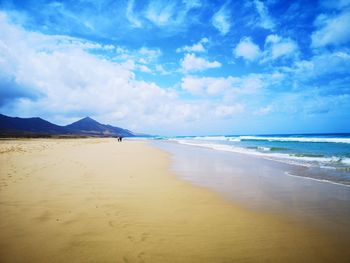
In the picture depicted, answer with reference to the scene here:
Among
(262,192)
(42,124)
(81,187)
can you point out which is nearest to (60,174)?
(81,187)

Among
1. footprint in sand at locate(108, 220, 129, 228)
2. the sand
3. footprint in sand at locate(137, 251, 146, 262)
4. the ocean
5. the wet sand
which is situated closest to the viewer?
footprint in sand at locate(137, 251, 146, 262)

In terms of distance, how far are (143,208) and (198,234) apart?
1.82 m

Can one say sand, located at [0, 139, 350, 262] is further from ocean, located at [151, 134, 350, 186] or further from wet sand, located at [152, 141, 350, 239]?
ocean, located at [151, 134, 350, 186]

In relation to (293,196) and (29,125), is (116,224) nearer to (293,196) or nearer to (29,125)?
(293,196)

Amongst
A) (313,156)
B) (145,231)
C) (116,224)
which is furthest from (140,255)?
(313,156)

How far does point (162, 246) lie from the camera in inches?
139

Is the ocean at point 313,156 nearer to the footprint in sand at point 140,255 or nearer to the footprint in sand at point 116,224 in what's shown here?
the footprint in sand at point 116,224

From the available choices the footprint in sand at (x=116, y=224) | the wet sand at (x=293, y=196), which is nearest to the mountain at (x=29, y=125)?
the wet sand at (x=293, y=196)

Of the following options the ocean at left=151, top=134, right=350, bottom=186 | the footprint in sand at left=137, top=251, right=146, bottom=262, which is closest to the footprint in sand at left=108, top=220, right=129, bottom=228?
the footprint in sand at left=137, top=251, right=146, bottom=262

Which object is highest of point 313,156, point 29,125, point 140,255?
point 29,125

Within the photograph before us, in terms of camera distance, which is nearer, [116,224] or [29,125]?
[116,224]

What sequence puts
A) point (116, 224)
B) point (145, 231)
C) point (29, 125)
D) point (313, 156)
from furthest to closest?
point (29, 125) → point (313, 156) → point (116, 224) → point (145, 231)

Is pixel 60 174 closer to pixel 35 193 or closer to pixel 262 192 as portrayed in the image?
pixel 35 193

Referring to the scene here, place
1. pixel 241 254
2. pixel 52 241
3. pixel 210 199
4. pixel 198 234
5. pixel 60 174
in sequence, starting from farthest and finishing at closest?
pixel 60 174 < pixel 210 199 < pixel 198 234 < pixel 52 241 < pixel 241 254
